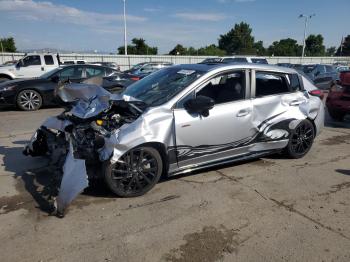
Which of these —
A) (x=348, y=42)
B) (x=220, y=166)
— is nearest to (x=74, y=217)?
(x=220, y=166)

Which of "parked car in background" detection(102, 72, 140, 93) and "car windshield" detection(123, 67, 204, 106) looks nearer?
"car windshield" detection(123, 67, 204, 106)

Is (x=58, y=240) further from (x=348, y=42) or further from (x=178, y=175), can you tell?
(x=348, y=42)

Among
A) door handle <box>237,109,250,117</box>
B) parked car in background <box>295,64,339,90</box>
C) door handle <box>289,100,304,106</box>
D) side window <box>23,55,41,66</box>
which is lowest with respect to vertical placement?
parked car in background <box>295,64,339,90</box>

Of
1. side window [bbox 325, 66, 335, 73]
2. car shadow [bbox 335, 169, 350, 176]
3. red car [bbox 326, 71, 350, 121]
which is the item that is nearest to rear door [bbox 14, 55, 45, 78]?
red car [bbox 326, 71, 350, 121]

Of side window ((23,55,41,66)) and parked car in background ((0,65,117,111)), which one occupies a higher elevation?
side window ((23,55,41,66))

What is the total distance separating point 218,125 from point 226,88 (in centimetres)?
63

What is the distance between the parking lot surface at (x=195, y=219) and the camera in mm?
3051

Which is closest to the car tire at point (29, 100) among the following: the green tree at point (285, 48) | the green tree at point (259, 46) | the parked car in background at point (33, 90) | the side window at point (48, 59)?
the parked car in background at point (33, 90)

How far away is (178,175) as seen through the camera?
15.7 feet

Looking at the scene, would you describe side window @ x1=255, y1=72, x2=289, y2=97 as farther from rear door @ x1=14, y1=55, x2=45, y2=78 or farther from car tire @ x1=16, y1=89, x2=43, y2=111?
rear door @ x1=14, y1=55, x2=45, y2=78

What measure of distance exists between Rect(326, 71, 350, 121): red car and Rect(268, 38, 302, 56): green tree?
87972mm

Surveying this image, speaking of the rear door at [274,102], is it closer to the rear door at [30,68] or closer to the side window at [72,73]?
the side window at [72,73]

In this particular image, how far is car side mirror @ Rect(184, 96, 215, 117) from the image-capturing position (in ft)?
13.9

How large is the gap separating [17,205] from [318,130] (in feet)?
16.0
